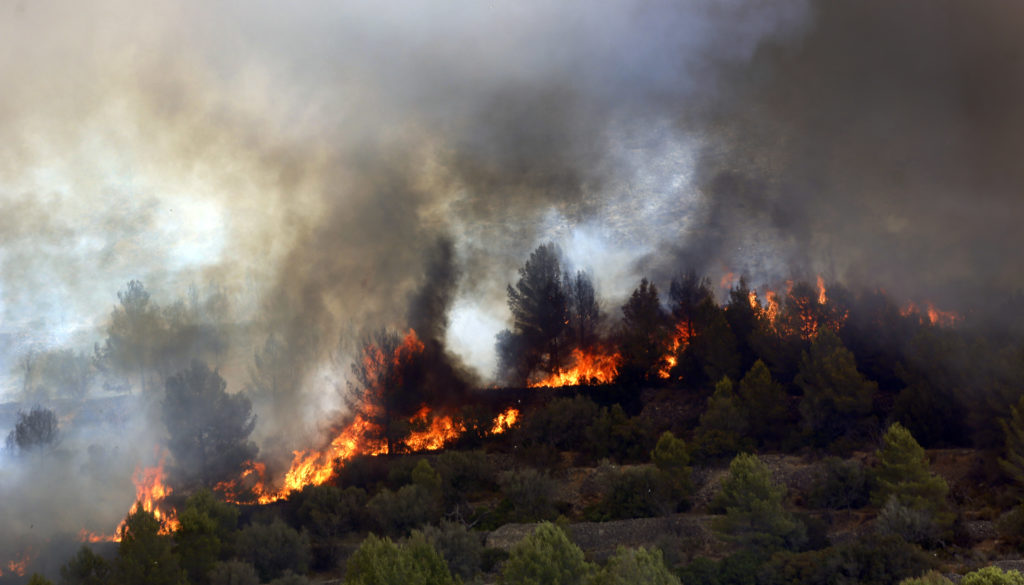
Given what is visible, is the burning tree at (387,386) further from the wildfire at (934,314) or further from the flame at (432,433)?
the wildfire at (934,314)

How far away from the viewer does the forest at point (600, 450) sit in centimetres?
2653

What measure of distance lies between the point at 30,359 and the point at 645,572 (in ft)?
159

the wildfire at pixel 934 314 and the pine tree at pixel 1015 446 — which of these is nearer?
the pine tree at pixel 1015 446

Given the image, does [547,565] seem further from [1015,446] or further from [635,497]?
[1015,446]

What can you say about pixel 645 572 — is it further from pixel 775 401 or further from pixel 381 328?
pixel 381 328

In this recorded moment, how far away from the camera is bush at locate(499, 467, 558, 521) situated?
1373 inches

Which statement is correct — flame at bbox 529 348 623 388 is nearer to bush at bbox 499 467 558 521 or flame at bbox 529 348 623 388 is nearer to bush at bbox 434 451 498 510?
bush at bbox 434 451 498 510

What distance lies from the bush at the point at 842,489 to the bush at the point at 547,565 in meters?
13.7

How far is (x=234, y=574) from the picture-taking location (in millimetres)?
28078

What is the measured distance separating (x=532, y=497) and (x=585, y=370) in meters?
19.2

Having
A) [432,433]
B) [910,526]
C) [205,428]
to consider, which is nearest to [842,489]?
[910,526]

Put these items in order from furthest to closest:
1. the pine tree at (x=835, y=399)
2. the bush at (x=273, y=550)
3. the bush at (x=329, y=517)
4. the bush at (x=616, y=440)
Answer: the bush at (x=616, y=440)
the pine tree at (x=835, y=399)
the bush at (x=329, y=517)
the bush at (x=273, y=550)

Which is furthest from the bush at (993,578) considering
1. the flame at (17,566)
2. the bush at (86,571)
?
the flame at (17,566)

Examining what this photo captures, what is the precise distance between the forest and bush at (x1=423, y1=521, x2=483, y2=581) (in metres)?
0.12
